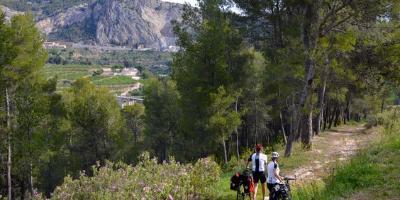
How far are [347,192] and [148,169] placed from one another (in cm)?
478

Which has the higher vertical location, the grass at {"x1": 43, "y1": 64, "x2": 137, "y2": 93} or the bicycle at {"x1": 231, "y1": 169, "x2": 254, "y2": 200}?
the bicycle at {"x1": 231, "y1": 169, "x2": 254, "y2": 200}

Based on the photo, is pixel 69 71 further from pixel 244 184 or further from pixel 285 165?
pixel 244 184

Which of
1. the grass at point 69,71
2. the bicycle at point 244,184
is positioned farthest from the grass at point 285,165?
the grass at point 69,71

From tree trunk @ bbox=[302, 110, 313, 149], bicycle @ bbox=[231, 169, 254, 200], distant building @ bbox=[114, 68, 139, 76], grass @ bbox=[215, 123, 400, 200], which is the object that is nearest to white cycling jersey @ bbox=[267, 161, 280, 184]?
grass @ bbox=[215, 123, 400, 200]

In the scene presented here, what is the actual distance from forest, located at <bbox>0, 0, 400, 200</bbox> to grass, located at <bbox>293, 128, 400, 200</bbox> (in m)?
3.24

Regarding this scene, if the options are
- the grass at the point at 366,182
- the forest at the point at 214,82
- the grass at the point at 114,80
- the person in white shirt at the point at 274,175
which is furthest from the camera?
the grass at the point at 114,80

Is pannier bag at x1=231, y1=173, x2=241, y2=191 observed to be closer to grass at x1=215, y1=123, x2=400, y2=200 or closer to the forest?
the forest

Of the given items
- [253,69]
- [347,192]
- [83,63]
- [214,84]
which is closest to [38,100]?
[214,84]

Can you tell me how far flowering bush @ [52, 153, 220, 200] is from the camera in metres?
9.67

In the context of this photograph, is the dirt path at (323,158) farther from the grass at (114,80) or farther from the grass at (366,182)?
the grass at (114,80)

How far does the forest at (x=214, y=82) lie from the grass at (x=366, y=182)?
10.6 feet

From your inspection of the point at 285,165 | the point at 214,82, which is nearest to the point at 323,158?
the point at 285,165

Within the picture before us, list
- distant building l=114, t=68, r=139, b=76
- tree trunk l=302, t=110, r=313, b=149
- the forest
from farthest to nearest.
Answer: distant building l=114, t=68, r=139, b=76
tree trunk l=302, t=110, r=313, b=149
the forest

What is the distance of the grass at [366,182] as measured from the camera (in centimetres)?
855
